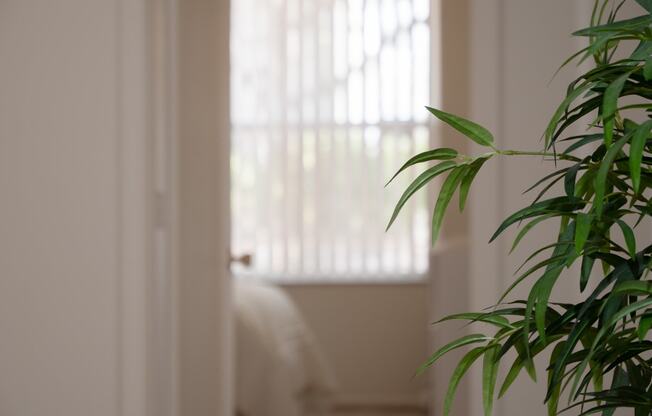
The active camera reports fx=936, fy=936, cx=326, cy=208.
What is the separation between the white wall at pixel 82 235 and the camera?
8.25ft

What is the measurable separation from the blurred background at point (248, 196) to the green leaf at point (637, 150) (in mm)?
1443

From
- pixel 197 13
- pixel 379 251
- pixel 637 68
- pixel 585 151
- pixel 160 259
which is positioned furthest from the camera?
pixel 379 251

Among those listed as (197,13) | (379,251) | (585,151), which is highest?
(197,13)

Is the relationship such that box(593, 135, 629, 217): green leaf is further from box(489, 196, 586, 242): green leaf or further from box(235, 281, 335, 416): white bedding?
box(235, 281, 335, 416): white bedding

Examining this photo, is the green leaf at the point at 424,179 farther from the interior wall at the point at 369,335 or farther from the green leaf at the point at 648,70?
the interior wall at the point at 369,335

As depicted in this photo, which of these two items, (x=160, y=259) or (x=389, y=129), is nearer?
(x=160, y=259)

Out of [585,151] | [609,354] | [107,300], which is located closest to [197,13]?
[107,300]

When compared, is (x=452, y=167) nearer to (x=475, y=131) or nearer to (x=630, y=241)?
(x=475, y=131)

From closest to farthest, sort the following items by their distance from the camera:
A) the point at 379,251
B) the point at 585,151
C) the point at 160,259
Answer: the point at 585,151 → the point at 160,259 → the point at 379,251

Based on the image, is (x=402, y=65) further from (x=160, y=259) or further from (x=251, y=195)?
(x=160, y=259)

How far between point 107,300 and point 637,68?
1.74m

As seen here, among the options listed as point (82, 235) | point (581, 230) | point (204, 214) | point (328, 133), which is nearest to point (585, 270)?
point (581, 230)

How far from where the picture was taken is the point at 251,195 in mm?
6012

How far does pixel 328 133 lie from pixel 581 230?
A: 4894mm
